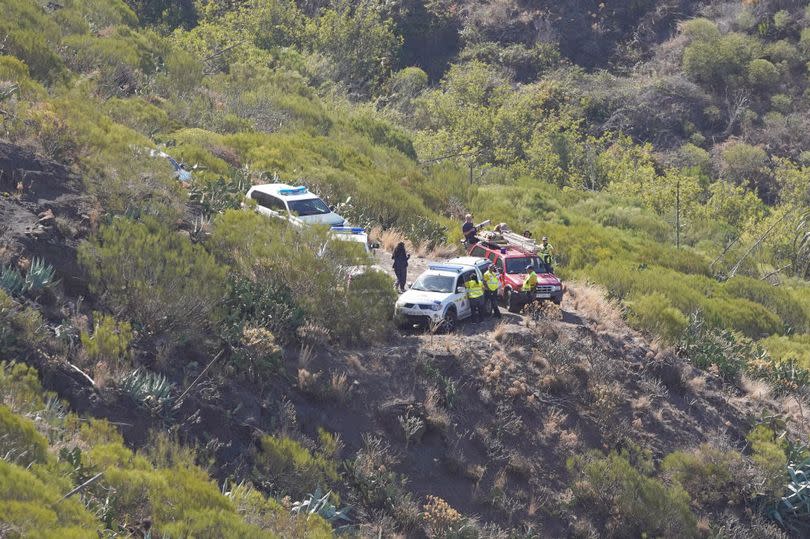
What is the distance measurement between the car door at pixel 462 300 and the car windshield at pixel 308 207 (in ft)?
16.9

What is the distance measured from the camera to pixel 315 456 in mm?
18328

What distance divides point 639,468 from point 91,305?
10500 millimetres

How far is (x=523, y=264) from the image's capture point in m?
26.2

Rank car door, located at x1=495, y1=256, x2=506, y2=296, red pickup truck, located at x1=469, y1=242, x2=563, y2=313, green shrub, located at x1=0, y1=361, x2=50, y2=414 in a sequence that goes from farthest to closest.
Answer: car door, located at x1=495, y1=256, x2=506, y2=296, red pickup truck, located at x1=469, y1=242, x2=563, y2=313, green shrub, located at x1=0, y1=361, x2=50, y2=414

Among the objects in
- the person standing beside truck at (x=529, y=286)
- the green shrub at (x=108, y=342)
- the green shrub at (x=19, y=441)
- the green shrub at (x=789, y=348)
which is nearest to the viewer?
the green shrub at (x=19, y=441)

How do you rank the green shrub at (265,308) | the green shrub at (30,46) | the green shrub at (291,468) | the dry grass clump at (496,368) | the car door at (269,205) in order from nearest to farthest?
1. the green shrub at (291,468)
2. the green shrub at (265,308)
3. the dry grass clump at (496,368)
4. the car door at (269,205)
5. the green shrub at (30,46)

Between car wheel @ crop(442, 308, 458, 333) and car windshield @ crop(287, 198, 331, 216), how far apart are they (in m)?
5.49

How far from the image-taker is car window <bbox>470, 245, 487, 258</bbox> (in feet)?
88.2

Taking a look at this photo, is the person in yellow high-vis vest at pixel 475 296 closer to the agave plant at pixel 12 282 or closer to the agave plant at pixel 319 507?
the agave plant at pixel 319 507

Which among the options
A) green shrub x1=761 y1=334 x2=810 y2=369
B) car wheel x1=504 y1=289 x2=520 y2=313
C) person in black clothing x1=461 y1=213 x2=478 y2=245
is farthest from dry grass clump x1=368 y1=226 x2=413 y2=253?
green shrub x1=761 y1=334 x2=810 y2=369

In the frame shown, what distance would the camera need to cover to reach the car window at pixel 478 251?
26.9 meters

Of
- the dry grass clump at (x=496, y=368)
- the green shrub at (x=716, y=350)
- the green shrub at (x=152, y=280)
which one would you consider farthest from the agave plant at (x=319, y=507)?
the green shrub at (x=716, y=350)

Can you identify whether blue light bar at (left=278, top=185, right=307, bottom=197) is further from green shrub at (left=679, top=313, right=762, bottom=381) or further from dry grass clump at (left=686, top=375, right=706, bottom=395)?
dry grass clump at (left=686, top=375, right=706, bottom=395)

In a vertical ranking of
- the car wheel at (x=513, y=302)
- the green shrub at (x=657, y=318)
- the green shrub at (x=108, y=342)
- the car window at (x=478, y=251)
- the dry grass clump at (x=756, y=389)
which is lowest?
the dry grass clump at (x=756, y=389)
